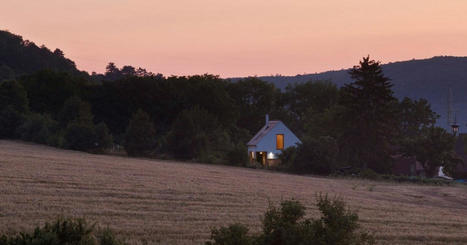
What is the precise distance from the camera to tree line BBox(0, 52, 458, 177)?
6362cm

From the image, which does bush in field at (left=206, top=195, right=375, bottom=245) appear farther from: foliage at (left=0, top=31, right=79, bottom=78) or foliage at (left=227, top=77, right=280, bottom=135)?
foliage at (left=0, top=31, right=79, bottom=78)

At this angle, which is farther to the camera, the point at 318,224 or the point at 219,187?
the point at 219,187

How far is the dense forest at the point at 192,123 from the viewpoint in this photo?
63.7 meters

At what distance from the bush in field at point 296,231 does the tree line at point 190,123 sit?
46.0 meters

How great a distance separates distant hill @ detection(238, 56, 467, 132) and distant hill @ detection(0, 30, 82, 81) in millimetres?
48628

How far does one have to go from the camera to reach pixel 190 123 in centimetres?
6456

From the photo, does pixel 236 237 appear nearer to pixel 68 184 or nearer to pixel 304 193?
pixel 68 184

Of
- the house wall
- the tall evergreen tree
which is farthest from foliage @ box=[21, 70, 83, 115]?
the tall evergreen tree

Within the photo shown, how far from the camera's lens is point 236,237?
35.4 feet

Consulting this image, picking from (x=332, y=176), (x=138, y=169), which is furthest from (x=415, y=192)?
(x=138, y=169)

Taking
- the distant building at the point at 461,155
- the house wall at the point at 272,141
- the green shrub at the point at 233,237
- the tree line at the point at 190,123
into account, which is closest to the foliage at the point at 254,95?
the tree line at the point at 190,123

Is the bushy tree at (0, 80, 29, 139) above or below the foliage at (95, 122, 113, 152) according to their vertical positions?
above

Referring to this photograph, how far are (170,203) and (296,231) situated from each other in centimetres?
1478

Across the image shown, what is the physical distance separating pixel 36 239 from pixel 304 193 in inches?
1033
